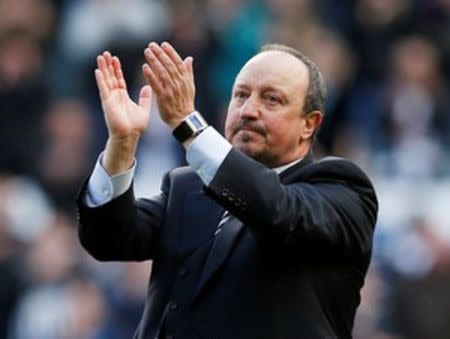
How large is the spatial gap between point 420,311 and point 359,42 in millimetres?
3147

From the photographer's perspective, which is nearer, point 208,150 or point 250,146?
point 208,150

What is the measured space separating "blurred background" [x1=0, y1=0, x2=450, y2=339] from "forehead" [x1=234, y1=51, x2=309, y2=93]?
179 inches

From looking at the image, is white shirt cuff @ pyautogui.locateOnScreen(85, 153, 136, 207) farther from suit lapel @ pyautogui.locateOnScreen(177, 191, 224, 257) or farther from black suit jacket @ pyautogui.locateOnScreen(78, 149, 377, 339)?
suit lapel @ pyautogui.locateOnScreen(177, 191, 224, 257)

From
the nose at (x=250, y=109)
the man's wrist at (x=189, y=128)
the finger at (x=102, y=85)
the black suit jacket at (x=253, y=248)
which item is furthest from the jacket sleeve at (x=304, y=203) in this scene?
the finger at (x=102, y=85)

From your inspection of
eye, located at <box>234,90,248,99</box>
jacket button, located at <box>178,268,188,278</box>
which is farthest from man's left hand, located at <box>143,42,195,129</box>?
jacket button, located at <box>178,268,188,278</box>

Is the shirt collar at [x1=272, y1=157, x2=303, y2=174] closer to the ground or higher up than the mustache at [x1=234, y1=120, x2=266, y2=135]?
closer to the ground

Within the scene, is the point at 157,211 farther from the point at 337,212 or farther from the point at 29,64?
the point at 29,64

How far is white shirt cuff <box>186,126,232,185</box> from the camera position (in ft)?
20.9

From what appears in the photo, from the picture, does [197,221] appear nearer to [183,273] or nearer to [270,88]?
[183,273]

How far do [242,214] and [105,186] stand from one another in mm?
565

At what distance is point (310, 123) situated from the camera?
22.5 feet

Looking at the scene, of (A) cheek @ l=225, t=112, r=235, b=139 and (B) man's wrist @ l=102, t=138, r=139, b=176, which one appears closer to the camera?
(B) man's wrist @ l=102, t=138, r=139, b=176

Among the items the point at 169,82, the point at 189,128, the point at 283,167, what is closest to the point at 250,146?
the point at 283,167

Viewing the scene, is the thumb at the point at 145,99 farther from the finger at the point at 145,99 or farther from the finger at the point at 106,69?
the finger at the point at 106,69
